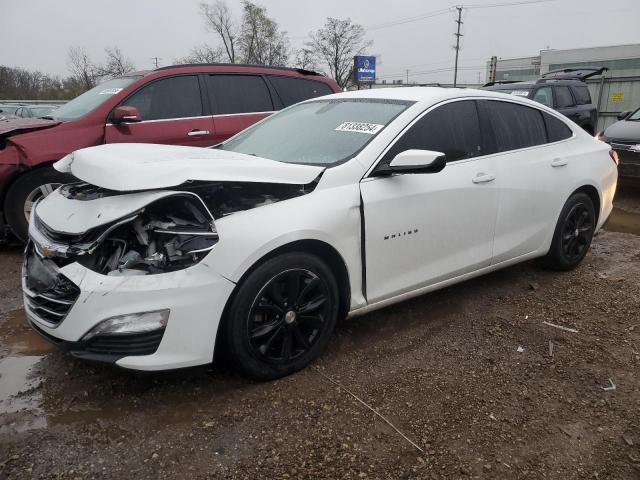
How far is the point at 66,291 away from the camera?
239cm

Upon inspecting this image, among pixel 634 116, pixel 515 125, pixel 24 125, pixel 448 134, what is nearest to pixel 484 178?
pixel 448 134

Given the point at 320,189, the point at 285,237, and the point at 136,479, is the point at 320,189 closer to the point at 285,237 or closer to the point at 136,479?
the point at 285,237

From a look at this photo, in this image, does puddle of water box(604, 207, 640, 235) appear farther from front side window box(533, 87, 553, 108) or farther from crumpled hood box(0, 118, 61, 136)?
crumpled hood box(0, 118, 61, 136)

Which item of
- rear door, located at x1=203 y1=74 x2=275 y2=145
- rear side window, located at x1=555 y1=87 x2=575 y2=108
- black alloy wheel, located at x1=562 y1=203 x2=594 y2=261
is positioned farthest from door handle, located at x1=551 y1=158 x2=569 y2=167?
rear side window, located at x1=555 y1=87 x2=575 y2=108

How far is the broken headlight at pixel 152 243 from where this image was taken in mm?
2387

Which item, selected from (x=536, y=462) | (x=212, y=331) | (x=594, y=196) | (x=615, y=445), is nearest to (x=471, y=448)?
(x=536, y=462)

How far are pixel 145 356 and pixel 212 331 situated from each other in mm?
324

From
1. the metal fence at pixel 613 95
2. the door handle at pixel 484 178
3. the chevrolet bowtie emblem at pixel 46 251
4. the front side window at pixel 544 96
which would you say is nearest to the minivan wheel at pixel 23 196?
the chevrolet bowtie emblem at pixel 46 251

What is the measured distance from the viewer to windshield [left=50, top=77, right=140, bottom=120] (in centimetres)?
526

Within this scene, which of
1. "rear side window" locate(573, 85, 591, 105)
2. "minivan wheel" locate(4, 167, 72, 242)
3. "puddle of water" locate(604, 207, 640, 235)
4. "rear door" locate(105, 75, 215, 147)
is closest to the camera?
"minivan wheel" locate(4, 167, 72, 242)

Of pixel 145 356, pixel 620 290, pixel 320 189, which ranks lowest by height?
pixel 620 290

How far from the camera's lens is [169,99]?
18.0 feet

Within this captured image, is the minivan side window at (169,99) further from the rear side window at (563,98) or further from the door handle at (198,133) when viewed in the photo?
the rear side window at (563,98)

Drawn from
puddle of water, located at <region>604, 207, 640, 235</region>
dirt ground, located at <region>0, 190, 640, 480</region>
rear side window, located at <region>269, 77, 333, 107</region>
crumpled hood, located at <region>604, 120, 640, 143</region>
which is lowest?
puddle of water, located at <region>604, 207, 640, 235</region>
